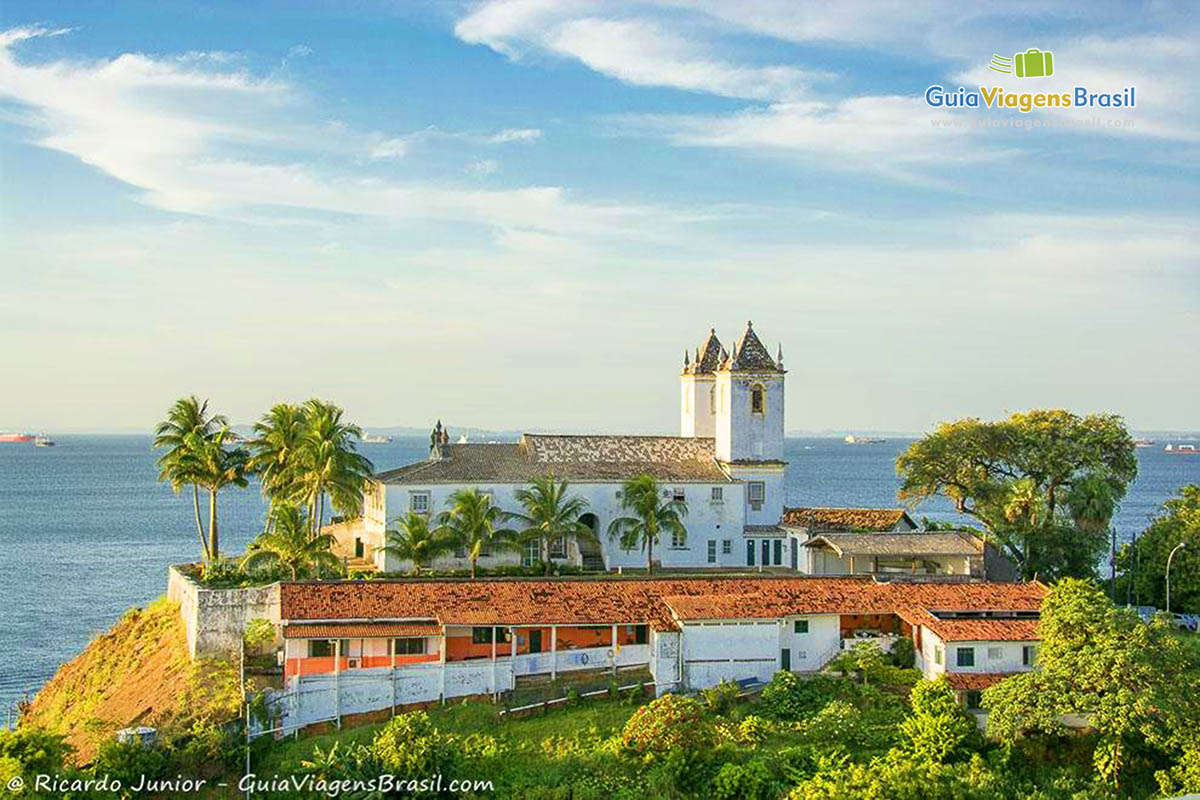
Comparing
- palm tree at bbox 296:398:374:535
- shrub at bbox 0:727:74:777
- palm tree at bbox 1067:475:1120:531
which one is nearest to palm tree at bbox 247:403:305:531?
palm tree at bbox 296:398:374:535

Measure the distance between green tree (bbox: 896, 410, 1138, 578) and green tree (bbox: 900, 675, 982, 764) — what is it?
67.4 feet

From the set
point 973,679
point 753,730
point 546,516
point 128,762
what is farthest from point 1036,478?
point 128,762

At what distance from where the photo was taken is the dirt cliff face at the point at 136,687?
4003 cm

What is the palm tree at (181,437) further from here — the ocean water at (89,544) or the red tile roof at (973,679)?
the red tile roof at (973,679)

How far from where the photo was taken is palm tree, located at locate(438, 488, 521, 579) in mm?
51906

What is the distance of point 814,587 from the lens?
46438mm

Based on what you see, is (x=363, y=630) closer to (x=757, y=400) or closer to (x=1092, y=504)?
(x=757, y=400)

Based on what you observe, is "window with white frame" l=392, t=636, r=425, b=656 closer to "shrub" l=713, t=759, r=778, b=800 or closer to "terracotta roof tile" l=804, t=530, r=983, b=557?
"shrub" l=713, t=759, r=778, b=800

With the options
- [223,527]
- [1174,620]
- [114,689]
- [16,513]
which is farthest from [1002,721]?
[16,513]

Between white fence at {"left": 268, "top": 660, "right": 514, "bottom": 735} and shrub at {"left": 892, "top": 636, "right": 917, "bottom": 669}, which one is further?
shrub at {"left": 892, "top": 636, "right": 917, "bottom": 669}

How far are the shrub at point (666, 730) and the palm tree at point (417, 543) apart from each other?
16.7 meters

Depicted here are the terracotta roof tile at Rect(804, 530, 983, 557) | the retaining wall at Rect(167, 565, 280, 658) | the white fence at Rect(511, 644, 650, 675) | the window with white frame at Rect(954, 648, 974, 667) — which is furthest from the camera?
the terracotta roof tile at Rect(804, 530, 983, 557)

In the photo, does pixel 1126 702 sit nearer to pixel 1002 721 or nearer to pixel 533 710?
pixel 1002 721

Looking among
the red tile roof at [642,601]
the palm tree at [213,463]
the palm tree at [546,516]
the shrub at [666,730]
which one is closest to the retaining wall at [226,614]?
the red tile roof at [642,601]
